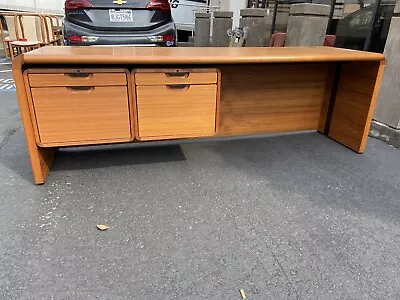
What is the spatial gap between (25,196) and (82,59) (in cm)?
71

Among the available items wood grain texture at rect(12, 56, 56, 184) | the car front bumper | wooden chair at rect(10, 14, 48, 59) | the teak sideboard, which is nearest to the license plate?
the car front bumper

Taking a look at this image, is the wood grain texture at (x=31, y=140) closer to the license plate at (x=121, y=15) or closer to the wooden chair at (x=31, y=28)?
the license plate at (x=121, y=15)

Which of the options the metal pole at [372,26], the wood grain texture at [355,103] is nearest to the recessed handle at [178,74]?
the wood grain texture at [355,103]

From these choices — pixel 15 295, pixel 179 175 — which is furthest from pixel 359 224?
pixel 15 295

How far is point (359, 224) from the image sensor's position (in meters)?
1.36

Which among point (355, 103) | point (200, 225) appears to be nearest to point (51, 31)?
point (355, 103)

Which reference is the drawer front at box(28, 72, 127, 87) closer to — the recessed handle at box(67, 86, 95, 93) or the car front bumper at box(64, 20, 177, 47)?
the recessed handle at box(67, 86, 95, 93)

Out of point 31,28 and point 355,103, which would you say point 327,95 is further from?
point 31,28

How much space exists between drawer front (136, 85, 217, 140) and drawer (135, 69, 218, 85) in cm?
3

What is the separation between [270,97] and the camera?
2.19 m

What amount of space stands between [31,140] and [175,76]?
77 cm

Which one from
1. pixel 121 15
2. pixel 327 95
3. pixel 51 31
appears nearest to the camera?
pixel 327 95

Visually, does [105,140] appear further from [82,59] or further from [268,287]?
[268,287]

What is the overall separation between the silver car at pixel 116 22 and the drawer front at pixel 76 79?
A: 79.5 inches
